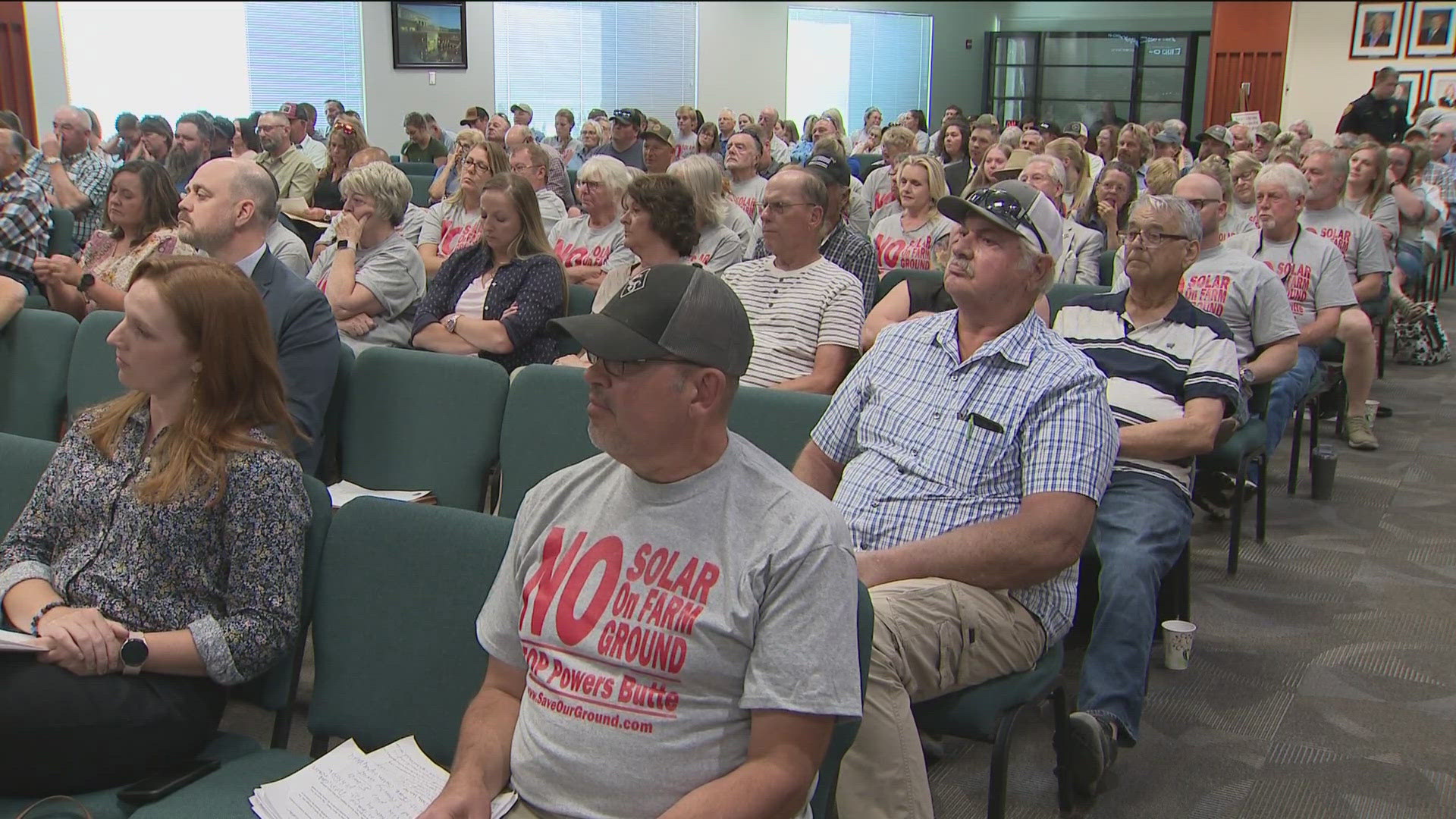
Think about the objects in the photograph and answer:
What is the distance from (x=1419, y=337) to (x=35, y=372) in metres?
7.13

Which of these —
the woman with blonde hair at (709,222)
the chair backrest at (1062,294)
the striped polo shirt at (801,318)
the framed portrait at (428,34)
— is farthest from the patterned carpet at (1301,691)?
the framed portrait at (428,34)

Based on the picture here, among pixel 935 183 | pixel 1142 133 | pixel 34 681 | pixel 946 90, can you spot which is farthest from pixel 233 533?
pixel 946 90

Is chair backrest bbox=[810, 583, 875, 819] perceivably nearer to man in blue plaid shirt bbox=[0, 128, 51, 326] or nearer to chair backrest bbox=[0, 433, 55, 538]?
chair backrest bbox=[0, 433, 55, 538]

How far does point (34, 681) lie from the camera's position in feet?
5.72

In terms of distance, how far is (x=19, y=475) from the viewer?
7.00 feet

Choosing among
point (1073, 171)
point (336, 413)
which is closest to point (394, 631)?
point (336, 413)

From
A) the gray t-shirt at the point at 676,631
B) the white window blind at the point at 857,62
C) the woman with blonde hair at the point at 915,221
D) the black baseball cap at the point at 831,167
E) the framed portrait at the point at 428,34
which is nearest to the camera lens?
the gray t-shirt at the point at 676,631

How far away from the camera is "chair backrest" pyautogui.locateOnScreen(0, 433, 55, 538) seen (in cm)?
212

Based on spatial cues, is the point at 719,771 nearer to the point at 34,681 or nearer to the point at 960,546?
the point at 960,546

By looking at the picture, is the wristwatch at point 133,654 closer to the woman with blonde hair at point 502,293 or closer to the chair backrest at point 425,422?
the chair backrest at point 425,422

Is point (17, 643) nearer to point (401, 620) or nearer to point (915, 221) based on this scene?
point (401, 620)

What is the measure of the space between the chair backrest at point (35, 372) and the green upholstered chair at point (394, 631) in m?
1.96

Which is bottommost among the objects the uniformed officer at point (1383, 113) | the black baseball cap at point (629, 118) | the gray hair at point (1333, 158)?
the gray hair at point (1333, 158)

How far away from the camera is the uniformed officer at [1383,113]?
11.2 metres
